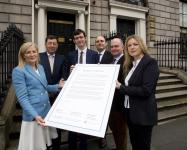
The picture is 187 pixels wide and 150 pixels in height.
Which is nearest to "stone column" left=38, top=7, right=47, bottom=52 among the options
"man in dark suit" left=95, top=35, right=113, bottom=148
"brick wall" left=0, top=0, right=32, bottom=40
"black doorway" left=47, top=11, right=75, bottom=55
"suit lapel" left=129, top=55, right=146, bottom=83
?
"brick wall" left=0, top=0, right=32, bottom=40

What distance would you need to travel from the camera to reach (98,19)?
37.7ft

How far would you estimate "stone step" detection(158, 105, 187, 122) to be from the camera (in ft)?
26.4

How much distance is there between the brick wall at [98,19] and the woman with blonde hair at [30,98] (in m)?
7.52

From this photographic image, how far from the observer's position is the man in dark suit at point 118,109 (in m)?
4.12

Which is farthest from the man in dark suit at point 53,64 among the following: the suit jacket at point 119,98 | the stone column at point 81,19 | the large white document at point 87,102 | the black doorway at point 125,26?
the black doorway at point 125,26

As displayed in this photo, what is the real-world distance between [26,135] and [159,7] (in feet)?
38.5

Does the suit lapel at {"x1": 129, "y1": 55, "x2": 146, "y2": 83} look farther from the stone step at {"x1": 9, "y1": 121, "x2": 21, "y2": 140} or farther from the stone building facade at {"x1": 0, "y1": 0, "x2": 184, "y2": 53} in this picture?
the stone building facade at {"x1": 0, "y1": 0, "x2": 184, "y2": 53}

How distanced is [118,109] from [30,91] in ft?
4.18

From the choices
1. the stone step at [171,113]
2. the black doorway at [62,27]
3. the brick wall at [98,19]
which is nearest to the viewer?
the stone step at [171,113]

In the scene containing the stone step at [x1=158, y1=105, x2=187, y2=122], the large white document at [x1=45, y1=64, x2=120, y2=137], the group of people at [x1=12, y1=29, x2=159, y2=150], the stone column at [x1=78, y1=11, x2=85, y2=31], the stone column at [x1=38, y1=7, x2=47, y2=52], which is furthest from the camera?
the stone column at [x1=78, y1=11, x2=85, y2=31]

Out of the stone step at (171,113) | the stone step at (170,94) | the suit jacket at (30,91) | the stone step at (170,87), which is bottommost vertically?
the stone step at (171,113)

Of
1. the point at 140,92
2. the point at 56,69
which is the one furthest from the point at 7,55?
the point at 140,92

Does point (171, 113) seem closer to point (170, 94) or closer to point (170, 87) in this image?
point (170, 94)

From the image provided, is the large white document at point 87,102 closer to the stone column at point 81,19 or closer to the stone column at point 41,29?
the stone column at point 41,29
